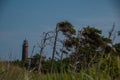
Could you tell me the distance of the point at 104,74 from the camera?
2516 millimetres

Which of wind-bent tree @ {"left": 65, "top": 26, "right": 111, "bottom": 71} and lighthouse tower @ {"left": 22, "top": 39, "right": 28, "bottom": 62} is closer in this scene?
wind-bent tree @ {"left": 65, "top": 26, "right": 111, "bottom": 71}

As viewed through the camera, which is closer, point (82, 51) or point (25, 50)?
point (82, 51)

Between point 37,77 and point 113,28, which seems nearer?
point 113,28

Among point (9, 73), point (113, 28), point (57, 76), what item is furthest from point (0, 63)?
point (113, 28)

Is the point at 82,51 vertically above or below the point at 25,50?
below

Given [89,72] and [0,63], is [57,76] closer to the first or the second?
[89,72]

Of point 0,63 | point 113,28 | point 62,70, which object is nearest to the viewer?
point 113,28

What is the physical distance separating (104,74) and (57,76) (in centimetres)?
60

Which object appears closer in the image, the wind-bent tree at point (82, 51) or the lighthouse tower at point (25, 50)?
the wind-bent tree at point (82, 51)

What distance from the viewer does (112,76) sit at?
8.14 feet

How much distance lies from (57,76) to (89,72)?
0.44 meters

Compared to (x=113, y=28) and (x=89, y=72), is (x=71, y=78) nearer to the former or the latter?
(x=89, y=72)

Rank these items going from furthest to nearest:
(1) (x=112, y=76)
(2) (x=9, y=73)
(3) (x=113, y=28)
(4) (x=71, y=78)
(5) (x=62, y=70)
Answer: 1. (2) (x=9, y=73)
2. (5) (x=62, y=70)
3. (4) (x=71, y=78)
4. (1) (x=112, y=76)
5. (3) (x=113, y=28)

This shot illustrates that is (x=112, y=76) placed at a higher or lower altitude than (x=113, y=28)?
lower
